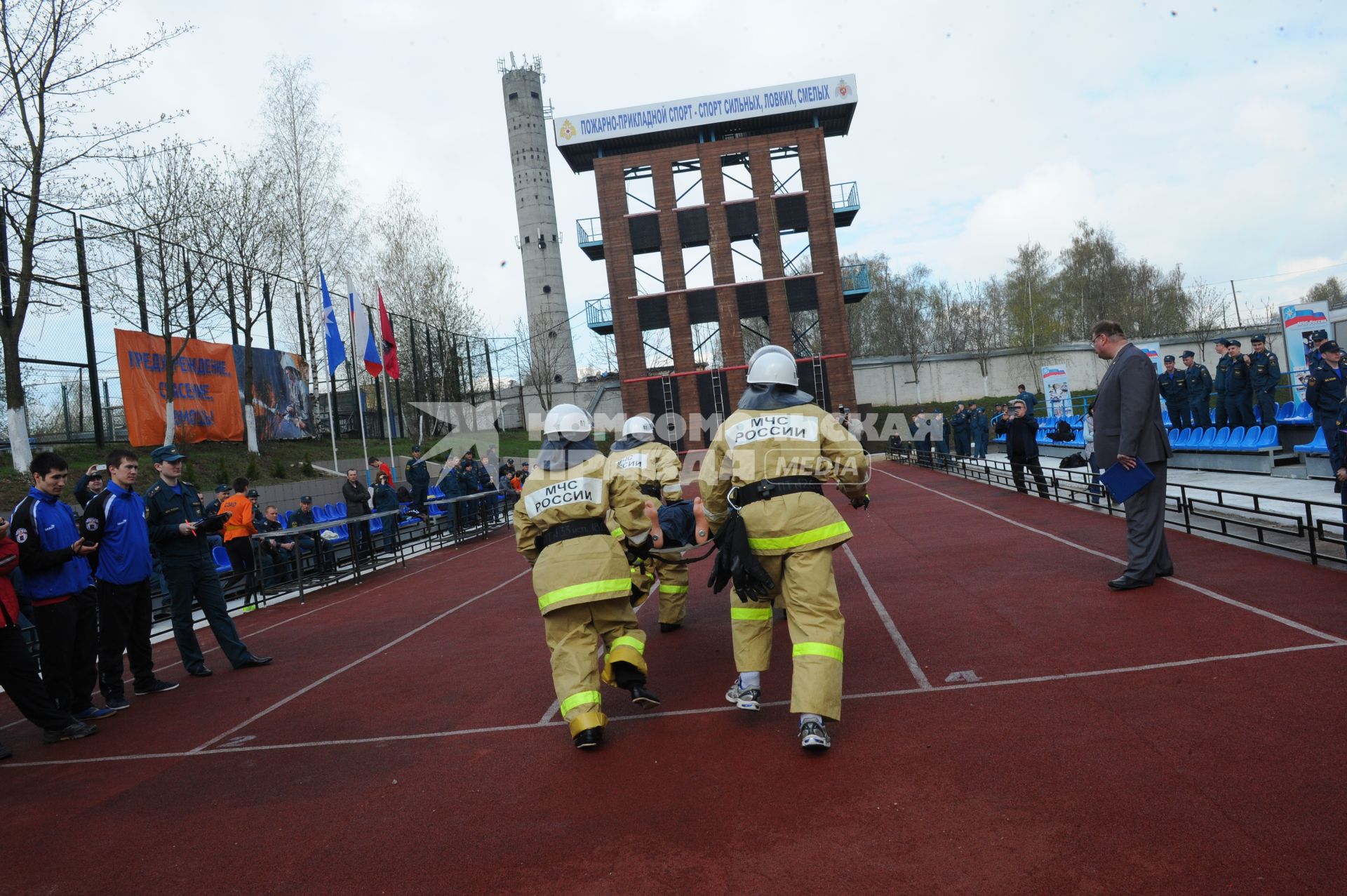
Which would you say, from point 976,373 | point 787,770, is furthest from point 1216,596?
point 976,373

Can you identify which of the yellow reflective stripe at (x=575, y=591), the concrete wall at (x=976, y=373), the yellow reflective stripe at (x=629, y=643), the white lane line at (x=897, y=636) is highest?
the concrete wall at (x=976, y=373)

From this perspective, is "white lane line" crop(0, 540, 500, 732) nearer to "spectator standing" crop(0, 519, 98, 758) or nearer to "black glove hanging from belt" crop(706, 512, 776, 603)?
"spectator standing" crop(0, 519, 98, 758)

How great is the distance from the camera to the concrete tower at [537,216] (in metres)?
54.1

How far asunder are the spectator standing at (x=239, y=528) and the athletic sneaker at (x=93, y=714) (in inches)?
238

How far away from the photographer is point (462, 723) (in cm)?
601

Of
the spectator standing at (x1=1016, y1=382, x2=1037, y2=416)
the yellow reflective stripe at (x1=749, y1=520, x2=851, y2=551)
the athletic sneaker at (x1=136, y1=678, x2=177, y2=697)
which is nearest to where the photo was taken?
the yellow reflective stripe at (x1=749, y1=520, x2=851, y2=551)

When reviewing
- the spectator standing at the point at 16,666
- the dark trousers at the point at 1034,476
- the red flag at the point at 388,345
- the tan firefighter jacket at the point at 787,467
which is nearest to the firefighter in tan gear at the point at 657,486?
the tan firefighter jacket at the point at 787,467

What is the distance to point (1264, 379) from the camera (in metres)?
16.7

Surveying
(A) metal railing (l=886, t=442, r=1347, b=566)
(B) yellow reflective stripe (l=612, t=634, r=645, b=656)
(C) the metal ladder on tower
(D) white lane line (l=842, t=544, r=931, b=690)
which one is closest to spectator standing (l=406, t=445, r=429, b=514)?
(D) white lane line (l=842, t=544, r=931, b=690)

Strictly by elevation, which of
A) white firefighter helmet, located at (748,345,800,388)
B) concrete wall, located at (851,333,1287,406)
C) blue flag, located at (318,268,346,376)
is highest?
blue flag, located at (318,268,346,376)

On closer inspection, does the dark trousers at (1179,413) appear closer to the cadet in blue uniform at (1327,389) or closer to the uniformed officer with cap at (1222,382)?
the uniformed officer with cap at (1222,382)

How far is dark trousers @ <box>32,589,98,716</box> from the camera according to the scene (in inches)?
269

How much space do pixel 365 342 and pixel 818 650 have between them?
20.4 metres

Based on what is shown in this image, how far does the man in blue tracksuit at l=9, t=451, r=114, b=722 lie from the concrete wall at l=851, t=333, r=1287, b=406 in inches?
1960
